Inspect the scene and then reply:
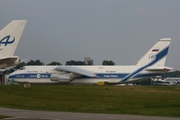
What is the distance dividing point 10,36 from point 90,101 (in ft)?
28.9

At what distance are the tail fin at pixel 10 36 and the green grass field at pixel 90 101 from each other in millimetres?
3743

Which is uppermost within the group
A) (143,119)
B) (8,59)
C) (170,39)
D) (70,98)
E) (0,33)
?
(170,39)

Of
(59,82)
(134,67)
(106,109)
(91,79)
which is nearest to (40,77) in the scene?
(59,82)

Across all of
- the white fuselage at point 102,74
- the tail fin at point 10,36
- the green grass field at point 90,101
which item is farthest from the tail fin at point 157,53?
the tail fin at point 10,36

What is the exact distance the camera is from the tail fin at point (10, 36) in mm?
34906

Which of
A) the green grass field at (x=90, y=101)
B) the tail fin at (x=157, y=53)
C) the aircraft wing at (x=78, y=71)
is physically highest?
the tail fin at (x=157, y=53)

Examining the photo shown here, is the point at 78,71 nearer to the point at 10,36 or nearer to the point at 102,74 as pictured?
the point at 102,74

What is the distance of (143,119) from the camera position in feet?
69.6

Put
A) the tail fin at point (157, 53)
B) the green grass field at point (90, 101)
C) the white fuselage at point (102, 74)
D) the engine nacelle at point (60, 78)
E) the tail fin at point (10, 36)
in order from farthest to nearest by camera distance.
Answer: the tail fin at point (157, 53), the white fuselage at point (102, 74), the engine nacelle at point (60, 78), the tail fin at point (10, 36), the green grass field at point (90, 101)

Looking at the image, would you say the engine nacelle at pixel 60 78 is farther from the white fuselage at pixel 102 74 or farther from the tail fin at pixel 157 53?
the tail fin at pixel 157 53

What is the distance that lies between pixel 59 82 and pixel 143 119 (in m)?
41.4

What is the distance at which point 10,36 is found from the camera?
35281 millimetres

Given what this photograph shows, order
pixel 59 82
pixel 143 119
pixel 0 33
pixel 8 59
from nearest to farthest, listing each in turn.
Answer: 1. pixel 143 119
2. pixel 8 59
3. pixel 0 33
4. pixel 59 82

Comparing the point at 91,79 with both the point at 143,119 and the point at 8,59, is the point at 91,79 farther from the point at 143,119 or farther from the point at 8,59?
the point at 143,119
